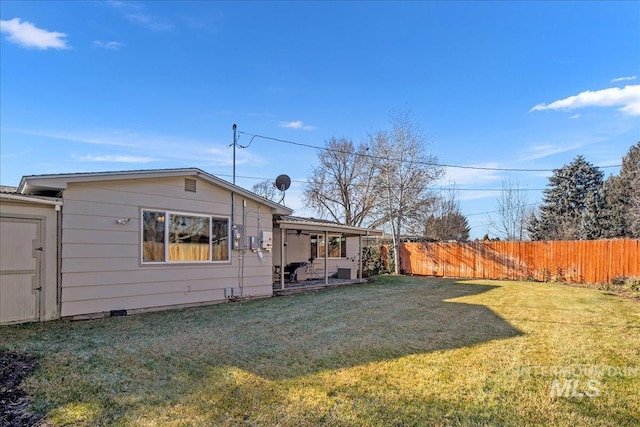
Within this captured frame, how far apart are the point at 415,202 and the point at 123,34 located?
1472cm

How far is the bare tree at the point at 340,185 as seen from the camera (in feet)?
87.8

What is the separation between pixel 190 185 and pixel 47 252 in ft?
10.2

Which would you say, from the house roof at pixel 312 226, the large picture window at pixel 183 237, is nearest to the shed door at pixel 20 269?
the large picture window at pixel 183 237

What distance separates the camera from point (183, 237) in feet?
27.7

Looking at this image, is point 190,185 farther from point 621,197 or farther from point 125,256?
point 621,197

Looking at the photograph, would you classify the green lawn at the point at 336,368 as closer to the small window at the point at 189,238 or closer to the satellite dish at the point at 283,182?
the small window at the point at 189,238

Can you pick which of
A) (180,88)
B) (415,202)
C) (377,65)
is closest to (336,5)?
(377,65)

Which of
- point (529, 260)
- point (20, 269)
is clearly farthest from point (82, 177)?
point (529, 260)

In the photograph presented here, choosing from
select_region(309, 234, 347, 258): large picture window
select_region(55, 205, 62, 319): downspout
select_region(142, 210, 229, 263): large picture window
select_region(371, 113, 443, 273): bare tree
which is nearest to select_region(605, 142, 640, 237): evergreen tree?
select_region(371, 113, 443, 273): bare tree

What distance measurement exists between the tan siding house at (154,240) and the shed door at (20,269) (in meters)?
0.40

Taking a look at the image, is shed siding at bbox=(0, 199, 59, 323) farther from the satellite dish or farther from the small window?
the satellite dish

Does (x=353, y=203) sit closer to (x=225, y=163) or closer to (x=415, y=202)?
(x=415, y=202)

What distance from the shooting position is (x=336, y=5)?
37.6ft

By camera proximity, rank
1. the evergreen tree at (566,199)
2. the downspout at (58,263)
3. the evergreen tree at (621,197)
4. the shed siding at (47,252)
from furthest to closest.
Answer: the evergreen tree at (566,199) < the evergreen tree at (621,197) < the downspout at (58,263) < the shed siding at (47,252)
